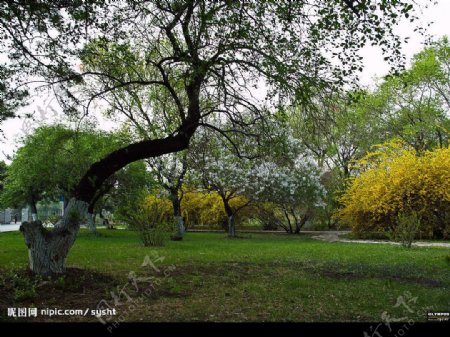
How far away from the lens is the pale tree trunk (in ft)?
23.9

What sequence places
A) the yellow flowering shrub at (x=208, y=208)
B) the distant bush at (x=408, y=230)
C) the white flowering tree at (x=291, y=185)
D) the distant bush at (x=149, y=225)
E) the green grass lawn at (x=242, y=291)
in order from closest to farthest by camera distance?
the green grass lawn at (x=242, y=291) < the distant bush at (x=408, y=230) < the distant bush at (x=149, y=225) < the white flowering tree at (x=291, y=185) < the yellow flowering shrub at (x=208, y=208)

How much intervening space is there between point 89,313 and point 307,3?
6479mm

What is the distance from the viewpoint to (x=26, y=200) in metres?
29.2

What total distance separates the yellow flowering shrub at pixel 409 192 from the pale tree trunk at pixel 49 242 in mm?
18784

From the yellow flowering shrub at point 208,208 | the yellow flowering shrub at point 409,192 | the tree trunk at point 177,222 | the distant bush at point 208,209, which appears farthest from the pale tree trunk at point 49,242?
the yellow flowering shrub at point 208,208

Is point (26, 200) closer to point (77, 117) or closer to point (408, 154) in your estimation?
point (77, 117)

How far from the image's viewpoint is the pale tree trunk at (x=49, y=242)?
7289 millimetres

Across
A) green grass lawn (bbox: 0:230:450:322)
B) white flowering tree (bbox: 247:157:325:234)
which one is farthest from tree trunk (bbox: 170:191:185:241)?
green grass lawn (bbox: 0:230:450:322)

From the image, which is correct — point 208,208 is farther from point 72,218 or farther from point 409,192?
point 72,218

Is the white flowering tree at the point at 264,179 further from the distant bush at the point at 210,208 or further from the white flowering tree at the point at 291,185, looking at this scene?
the distant bush at the point at 210,208

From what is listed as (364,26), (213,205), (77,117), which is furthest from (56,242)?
(213,205)

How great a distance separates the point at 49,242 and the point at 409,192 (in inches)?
778

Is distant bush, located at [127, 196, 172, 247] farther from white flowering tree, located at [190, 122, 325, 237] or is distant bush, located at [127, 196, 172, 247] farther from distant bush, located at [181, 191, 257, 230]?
distant bush, located at [181, 191, 257, 230]

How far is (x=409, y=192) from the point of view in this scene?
22234 mm
